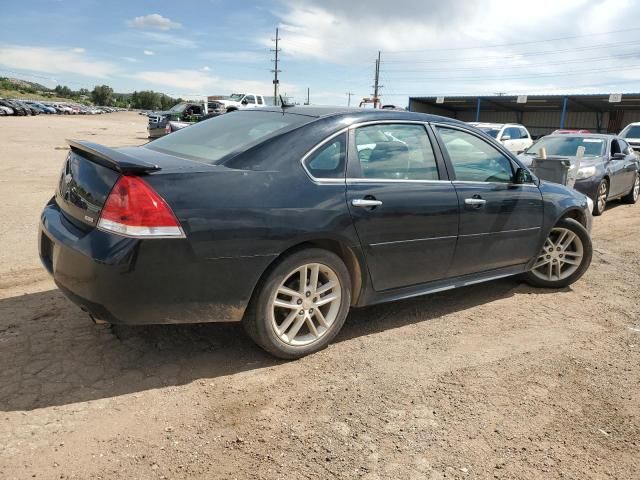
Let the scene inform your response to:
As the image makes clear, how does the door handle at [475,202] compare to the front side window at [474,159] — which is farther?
the front side window at [474,159]

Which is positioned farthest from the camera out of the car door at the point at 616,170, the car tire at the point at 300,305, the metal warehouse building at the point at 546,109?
the metal warehouse building at the point at 546,109

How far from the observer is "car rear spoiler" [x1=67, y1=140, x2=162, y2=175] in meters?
2.71

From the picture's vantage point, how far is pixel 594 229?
8.24m

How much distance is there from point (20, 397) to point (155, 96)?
6257 inches

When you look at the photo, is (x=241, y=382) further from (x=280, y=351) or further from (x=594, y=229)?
(x=594, y=229)

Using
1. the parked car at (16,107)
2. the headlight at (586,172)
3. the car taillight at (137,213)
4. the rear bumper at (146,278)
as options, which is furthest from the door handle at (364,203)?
the parked car at (16,107)

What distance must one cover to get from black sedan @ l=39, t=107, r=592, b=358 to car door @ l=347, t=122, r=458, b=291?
1 cm

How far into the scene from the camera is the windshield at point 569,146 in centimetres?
1018

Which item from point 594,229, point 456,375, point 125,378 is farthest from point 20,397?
point 594,229

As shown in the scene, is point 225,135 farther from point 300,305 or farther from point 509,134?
point 509,134

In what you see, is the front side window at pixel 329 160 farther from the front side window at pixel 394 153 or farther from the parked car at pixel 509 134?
the parked car at pixel 509 134

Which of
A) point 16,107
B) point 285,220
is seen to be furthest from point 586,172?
point 16,107

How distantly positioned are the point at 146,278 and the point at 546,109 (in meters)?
45.5

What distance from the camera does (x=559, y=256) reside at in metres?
4.98
